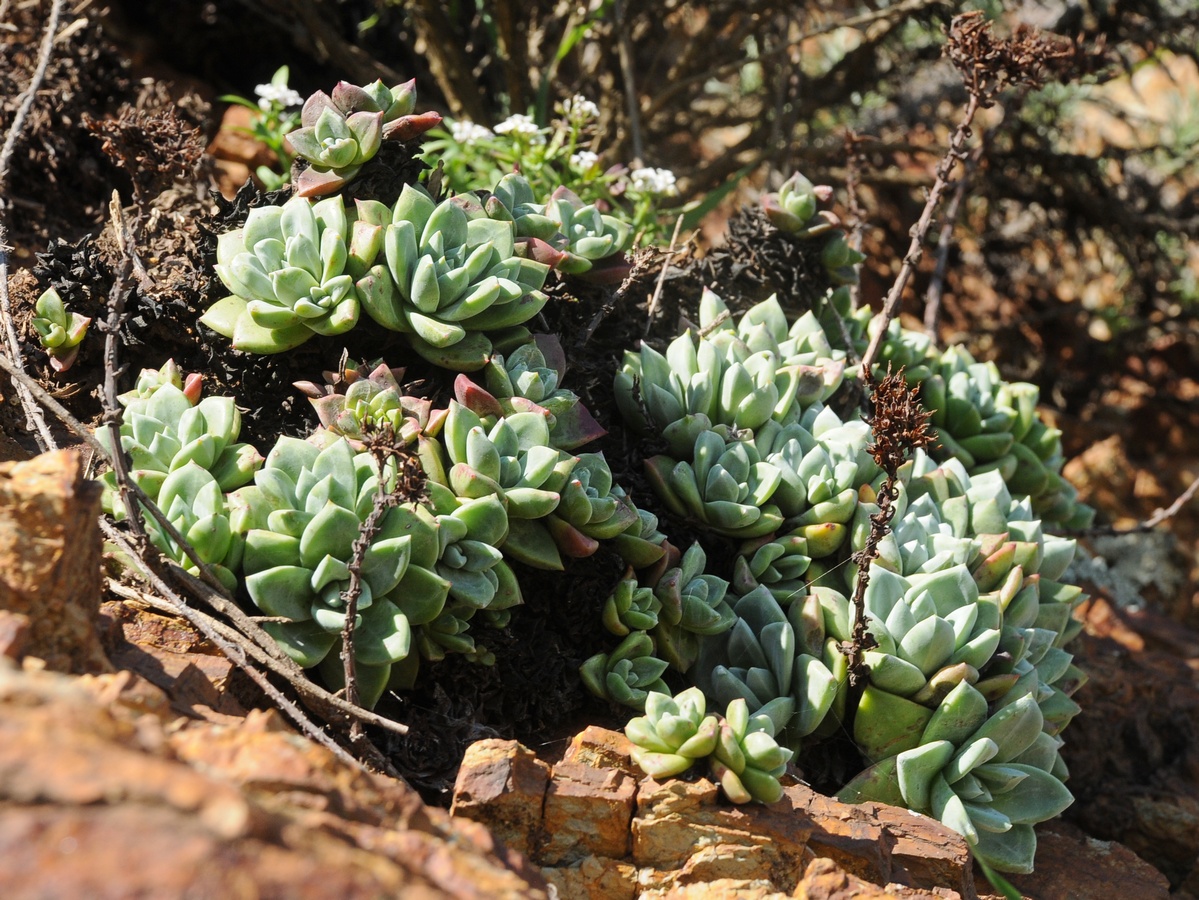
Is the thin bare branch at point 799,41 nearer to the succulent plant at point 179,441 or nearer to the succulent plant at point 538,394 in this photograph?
the succulent plant at point 538,394

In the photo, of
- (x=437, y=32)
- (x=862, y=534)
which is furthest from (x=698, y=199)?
(x=862, y=534)

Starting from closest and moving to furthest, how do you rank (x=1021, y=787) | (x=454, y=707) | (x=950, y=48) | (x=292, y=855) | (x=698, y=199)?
(x=292, y=855) < (x=454, y=707) < (x=1021, y=787) < (x=950, y=48) < (x=698, y=199)

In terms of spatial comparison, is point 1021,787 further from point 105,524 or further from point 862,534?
point 105,524

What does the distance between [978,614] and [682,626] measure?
2.18 ft

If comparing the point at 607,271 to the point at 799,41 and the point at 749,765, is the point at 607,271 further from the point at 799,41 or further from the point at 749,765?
the point at 799,41

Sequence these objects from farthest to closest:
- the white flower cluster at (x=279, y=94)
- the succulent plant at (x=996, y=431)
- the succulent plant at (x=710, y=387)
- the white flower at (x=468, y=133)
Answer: the white flower at (x=468, y=133)
the white flower cluster at (x=279, y=94)
the succulent plant at (x=996, y=431)
the succulent plant at (x=710, y=387)

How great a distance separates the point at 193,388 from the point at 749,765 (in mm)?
1390

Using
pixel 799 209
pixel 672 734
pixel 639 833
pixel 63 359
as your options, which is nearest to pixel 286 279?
pixel 63 359

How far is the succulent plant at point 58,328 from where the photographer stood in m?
2.49

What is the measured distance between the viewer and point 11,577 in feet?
5.28

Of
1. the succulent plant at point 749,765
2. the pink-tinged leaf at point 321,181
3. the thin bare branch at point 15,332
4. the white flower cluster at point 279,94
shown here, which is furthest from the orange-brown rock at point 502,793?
the white flower cluster at point 279,94

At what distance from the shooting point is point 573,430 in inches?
93.0

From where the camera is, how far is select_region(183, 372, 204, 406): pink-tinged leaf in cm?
230

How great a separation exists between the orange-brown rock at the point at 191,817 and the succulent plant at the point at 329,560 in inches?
19.3
